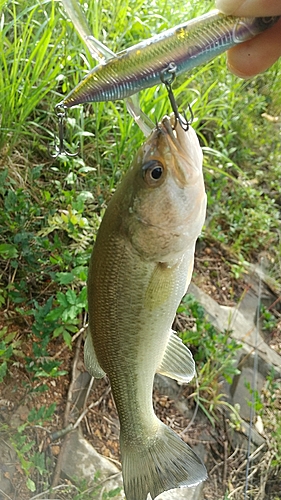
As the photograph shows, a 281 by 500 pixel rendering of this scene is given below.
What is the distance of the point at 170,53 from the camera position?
76 centimetres

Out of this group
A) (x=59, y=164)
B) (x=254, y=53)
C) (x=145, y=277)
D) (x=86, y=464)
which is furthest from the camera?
(x=59, y=164)

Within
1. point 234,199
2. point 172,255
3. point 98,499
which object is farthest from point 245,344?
point 172,255

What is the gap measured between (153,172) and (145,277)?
0.24 meters

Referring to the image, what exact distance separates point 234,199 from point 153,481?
8.54 feet

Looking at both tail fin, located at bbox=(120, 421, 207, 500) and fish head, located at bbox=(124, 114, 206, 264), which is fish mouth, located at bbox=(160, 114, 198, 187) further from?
tail fin, located at bbox=(120, 421, 207, 500)

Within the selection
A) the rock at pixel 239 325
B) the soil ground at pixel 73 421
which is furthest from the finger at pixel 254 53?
the rock at pixel 239 325

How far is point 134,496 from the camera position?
1214 millimetres

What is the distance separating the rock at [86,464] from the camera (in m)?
1.96

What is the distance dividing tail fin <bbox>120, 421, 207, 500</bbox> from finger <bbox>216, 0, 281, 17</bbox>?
1031 millimetres

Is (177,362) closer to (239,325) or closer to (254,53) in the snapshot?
(254,53)

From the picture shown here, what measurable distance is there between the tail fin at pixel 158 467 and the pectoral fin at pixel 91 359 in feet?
0.72

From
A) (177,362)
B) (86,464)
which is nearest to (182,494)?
(86,464)

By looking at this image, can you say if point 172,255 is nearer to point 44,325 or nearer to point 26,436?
point 44,325

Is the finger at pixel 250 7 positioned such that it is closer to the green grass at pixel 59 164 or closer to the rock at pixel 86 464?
the green grass at pixel 59 164
